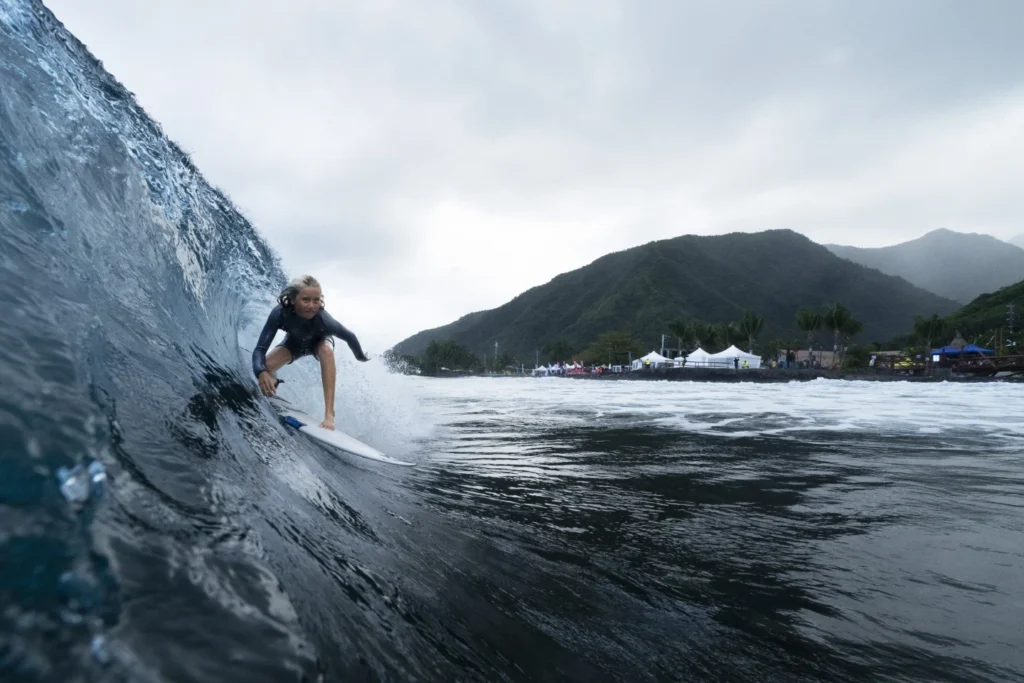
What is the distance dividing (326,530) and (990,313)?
126m

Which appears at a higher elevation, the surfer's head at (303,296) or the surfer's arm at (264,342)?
the surfer's head at (303,296)

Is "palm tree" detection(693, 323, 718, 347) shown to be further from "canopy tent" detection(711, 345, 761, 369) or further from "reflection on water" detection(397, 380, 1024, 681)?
"reflection on water" detection(397, 380, 1024, 681)

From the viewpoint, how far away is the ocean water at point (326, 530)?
115cm

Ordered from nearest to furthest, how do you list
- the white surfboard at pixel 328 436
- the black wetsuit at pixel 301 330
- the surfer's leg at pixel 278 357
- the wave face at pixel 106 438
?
the wave face at pixel 106 438, the white surfboard at pixel 328 436, the black wetsuit at pixel 301 330, the surfer's leg at pixel 278 357

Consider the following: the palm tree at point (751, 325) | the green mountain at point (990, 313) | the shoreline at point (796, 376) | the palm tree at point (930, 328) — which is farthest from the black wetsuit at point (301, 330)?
the green mountain at point (990, 313)

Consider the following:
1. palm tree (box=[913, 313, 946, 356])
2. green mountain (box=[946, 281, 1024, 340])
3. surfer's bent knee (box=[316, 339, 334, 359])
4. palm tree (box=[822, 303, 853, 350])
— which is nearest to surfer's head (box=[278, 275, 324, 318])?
surfer's bent knee (box=[316, 339, 334, 359])

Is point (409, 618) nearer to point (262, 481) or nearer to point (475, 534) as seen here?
point (262, 481)

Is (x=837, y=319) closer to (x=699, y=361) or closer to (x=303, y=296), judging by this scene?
(x=699, y=361)

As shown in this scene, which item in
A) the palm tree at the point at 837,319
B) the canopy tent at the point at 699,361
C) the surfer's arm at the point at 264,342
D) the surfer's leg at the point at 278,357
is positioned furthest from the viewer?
the palm tree at the point at 837,319

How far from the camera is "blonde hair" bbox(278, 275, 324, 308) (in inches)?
189

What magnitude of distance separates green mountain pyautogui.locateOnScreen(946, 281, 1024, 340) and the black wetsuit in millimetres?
104585

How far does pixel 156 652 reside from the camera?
3.25 ft

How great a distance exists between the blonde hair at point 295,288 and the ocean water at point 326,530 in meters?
0.72

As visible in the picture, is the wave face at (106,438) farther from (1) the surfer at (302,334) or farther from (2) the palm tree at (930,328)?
(2) the palm tree at (930,328)
